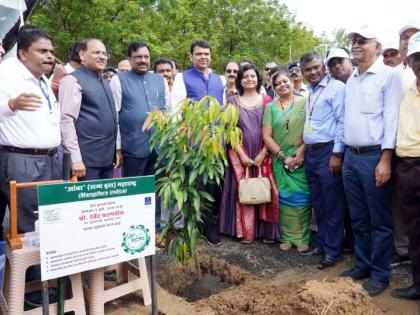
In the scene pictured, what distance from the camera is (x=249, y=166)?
4355 mm

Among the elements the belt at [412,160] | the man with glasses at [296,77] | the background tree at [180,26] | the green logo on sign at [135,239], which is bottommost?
the green logo on sign at [135,239]

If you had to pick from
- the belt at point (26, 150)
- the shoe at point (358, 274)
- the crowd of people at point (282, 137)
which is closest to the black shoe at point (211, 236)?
the crowd of people at point (282, 137)

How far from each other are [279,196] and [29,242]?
264cm

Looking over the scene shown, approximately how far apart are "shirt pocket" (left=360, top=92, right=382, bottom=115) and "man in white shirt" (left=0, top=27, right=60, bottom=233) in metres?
2.44

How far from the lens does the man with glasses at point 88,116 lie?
11.1ft

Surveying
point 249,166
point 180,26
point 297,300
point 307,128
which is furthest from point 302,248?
point 180,26

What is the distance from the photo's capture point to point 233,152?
173 inches

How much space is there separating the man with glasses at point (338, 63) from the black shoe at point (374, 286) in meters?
2.17

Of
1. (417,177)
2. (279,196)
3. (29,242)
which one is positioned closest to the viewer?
(29,242)

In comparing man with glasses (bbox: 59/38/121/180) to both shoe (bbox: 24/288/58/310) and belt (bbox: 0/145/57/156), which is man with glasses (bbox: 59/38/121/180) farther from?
shoe (bbox: 24/288/58/310)

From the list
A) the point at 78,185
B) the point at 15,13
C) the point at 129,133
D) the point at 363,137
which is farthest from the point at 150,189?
the point at 15,13

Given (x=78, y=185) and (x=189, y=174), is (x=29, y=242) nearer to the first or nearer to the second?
(x=78, y=185)

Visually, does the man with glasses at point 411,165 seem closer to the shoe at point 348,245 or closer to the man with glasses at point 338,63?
the shoe at point 348,245

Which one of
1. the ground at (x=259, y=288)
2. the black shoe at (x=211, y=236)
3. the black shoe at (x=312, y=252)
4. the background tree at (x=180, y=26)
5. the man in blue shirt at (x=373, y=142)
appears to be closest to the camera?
the ground at (x=259, y=288)
